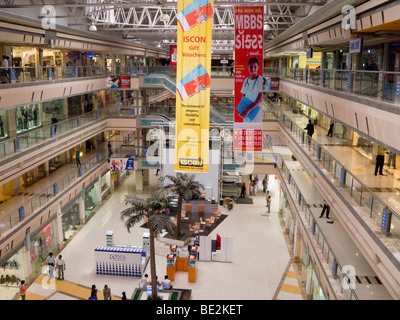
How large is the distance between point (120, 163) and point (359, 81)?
2183 centimetres

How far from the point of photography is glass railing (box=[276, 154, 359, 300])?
10.9 meters

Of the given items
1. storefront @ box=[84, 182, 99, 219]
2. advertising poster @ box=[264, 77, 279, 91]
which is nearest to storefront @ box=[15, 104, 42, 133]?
storefront @ box=[84, 182, 99, 219]

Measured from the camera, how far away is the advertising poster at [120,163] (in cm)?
3088

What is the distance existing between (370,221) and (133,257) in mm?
12920

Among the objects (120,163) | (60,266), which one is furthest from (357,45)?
(120,163)

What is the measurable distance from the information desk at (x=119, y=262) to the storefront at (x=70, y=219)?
4448 mm

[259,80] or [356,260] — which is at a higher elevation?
[259,80]

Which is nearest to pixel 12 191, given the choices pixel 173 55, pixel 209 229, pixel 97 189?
pixel 97 189

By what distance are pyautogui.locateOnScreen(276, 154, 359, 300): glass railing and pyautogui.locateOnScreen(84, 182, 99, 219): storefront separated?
13.3 metres

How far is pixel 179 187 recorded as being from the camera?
25047 millimetres

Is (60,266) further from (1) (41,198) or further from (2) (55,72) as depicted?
(2) (55,72)

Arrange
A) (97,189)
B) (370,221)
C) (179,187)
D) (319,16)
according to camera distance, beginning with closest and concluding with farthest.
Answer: (370,221), (319,16), (179,187), (97,189)

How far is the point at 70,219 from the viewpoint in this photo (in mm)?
25172

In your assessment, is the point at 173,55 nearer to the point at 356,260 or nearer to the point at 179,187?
the point at 179,187
